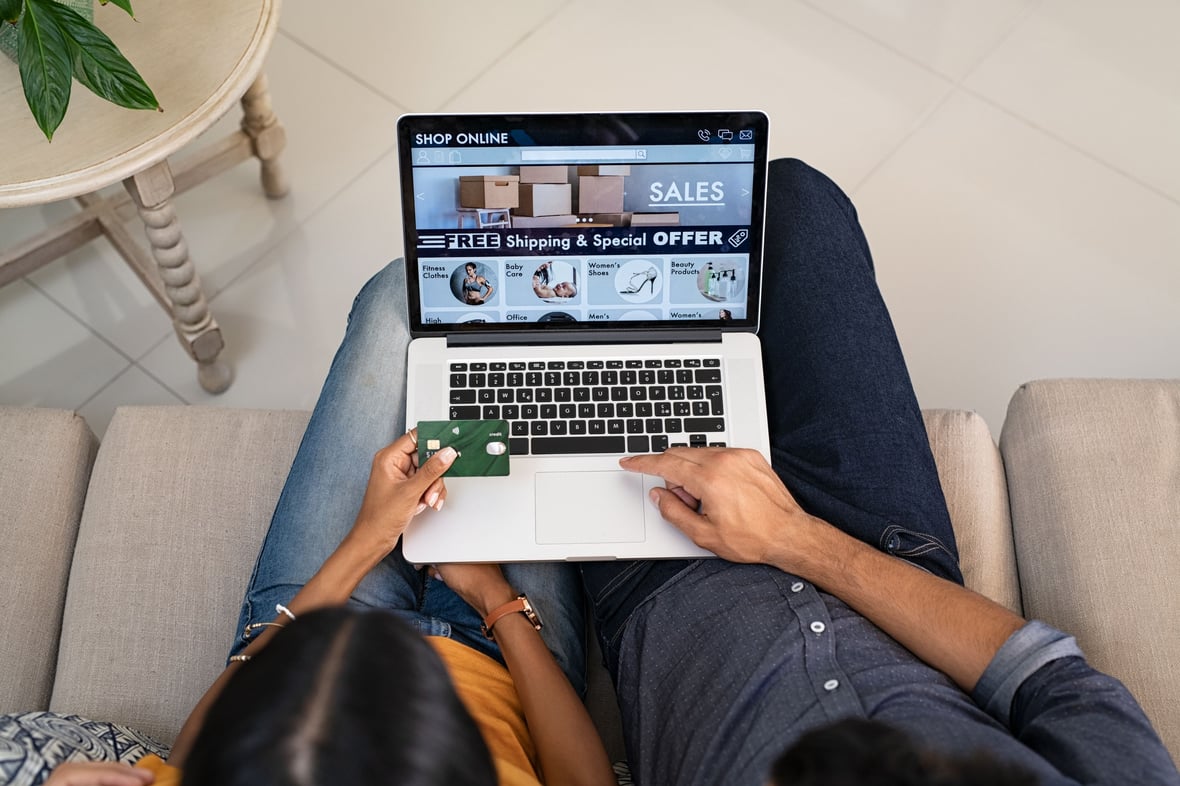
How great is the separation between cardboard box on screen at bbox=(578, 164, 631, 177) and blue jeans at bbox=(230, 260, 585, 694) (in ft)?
0.93

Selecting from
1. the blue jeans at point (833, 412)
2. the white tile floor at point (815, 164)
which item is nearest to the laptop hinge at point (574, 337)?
the blue jeans at point (833, 412)

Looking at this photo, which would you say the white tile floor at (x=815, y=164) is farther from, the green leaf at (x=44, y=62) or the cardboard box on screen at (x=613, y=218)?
the cardboard box on screen at (x=613, y=218)

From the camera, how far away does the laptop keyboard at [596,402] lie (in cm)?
113

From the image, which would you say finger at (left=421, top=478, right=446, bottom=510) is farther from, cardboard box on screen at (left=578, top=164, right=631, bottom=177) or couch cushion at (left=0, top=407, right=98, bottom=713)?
couch cushion at (left=0, top=407, right=98, bottom=713)

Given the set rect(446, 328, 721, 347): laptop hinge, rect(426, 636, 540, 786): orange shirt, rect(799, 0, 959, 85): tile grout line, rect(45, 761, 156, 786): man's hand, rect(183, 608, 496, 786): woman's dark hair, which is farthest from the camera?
rect(799, 0, 959, 85): tile grout line

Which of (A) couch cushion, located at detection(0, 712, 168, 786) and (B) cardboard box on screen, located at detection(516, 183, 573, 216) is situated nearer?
(A) couch cushion, located at detection(0, 712, 168, 786)

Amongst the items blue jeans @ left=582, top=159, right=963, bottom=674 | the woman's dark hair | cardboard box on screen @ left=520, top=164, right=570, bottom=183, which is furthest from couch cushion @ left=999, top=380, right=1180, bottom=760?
the woman's dark hair

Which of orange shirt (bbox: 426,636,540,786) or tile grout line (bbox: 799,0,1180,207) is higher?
tile grout line (bbox: 799,0,1180,207)

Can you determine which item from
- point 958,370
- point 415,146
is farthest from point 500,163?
point 958,370

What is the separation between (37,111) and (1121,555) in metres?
1.32

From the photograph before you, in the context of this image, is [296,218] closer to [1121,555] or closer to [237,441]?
[237,441]

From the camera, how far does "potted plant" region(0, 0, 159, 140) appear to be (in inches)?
43.1

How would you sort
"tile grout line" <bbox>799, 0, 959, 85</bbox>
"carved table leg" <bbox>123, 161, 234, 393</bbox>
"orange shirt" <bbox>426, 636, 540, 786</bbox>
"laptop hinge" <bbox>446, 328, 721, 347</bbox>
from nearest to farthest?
1. "orange shirt" <bbox>426, 636, 540, 786</bbox>
2. "laptop hinge" <bbox>446, 328, 721, 347</bbox>
3. "carved table leg" <bbox>123, 161, 234, 393</bbox>
4. "tile grout line" <bbox>799, 0, 959, 85</bbox>

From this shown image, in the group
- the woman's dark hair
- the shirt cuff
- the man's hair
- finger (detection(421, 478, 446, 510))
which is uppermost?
finger (detection(421, 478, 446, 510))
